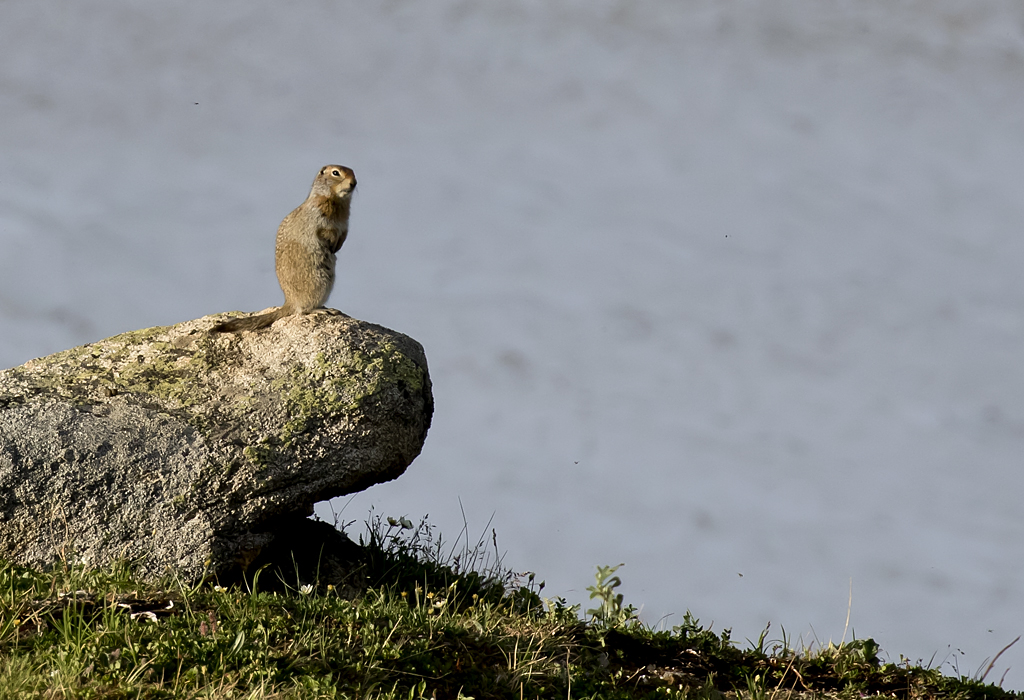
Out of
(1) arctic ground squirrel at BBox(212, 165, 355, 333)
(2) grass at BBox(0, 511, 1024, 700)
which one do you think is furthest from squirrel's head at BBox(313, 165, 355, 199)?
(2) grass at BBox(0, 511, 1024, 700)

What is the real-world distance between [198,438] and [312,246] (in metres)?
2.00

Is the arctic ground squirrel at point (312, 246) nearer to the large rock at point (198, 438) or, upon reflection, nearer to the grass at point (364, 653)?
the large rock at point (198, 438)

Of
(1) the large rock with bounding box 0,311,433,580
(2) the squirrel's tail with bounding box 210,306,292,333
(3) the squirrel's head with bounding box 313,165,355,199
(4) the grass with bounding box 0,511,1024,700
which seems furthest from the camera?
(3) the squirrel's head with bounding box 313,165,355,199

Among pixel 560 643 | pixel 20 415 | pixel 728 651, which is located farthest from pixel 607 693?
pixel 20 415

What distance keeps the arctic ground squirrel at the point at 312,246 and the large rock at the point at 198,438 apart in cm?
25

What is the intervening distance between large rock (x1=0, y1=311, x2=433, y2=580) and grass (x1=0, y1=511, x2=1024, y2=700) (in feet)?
1.18

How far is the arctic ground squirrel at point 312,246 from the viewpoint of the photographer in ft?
26.0

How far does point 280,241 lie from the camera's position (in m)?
8.16

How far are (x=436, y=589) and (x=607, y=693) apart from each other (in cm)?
246

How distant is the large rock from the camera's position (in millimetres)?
6531

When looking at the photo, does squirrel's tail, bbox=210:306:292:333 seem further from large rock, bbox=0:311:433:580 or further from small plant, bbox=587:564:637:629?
small plant, bbox=587:564:637:629

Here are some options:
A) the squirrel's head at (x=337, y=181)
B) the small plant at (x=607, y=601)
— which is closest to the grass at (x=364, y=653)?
the small plant at (x=607, y=601)

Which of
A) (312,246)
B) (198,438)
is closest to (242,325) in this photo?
(312,246)

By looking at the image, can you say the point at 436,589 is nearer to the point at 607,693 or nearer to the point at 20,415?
the point at 607,693
